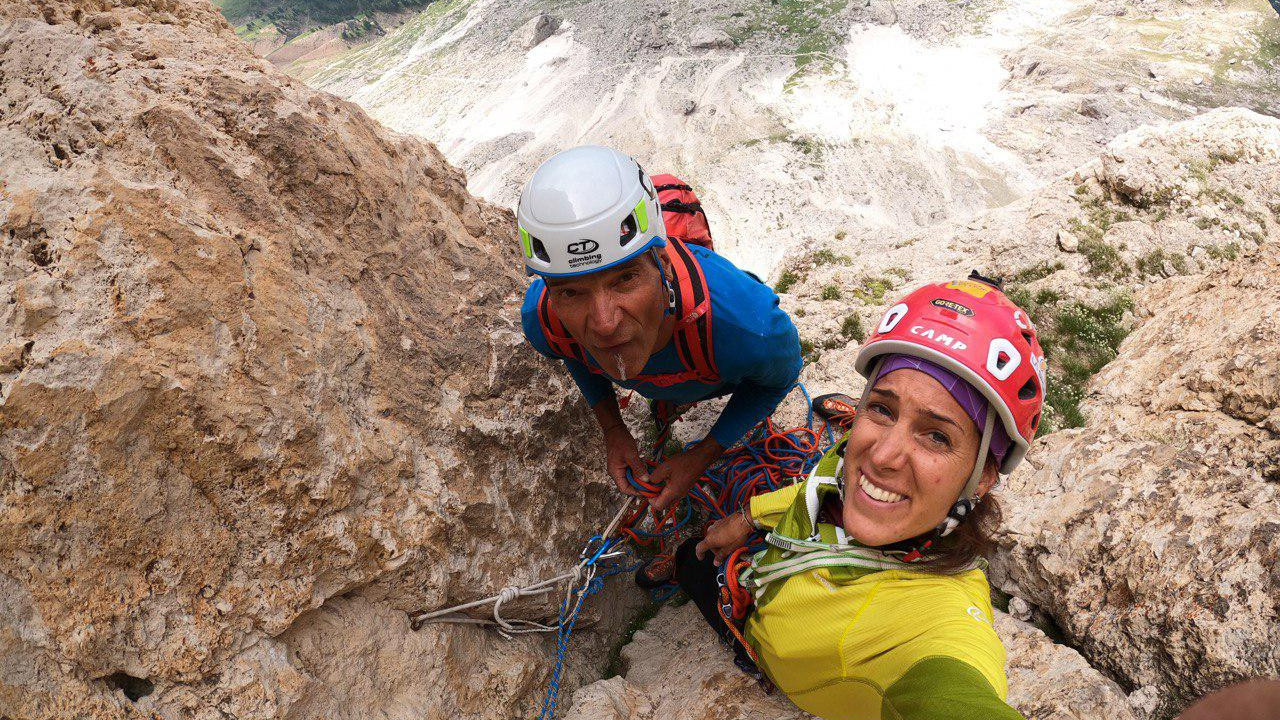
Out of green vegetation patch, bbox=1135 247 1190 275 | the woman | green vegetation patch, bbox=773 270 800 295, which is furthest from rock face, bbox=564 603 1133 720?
green vegetation patch, bbox=1135 247 1190 275

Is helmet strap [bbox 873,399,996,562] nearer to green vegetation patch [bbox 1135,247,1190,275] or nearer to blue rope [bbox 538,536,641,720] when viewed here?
blue rope [bbox 538,536,641,720]

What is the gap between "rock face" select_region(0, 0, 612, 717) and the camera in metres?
2.35

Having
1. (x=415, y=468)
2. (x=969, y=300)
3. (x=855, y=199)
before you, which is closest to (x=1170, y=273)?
(x=969, y=300)

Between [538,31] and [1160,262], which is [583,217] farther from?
[538,31]

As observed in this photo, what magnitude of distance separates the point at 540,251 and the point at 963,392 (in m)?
2.01

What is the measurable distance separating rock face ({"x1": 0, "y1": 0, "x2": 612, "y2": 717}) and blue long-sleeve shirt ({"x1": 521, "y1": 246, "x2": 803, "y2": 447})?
1.53 feet

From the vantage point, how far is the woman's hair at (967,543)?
8.76ft

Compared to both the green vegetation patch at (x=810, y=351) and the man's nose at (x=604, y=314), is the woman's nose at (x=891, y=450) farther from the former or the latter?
the green vegetation patch at (x=810, y=351)

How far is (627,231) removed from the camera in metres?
3.04

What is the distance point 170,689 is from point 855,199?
32938 millimetres

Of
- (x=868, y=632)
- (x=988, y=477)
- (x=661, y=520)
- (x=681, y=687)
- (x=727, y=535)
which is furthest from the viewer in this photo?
(x=661, y=520)

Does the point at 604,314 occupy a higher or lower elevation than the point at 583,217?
lower

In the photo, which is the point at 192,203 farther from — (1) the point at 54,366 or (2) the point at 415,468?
(2) the point at 415,468

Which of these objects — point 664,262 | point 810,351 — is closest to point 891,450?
point 664,262
